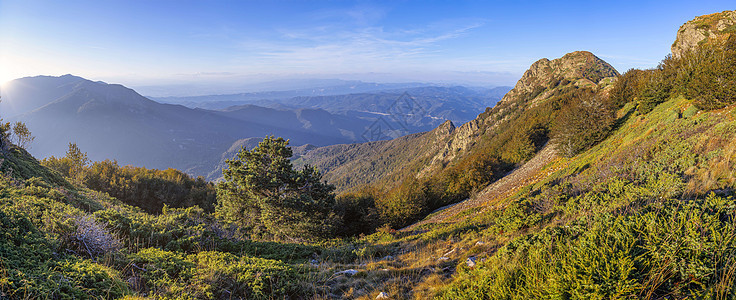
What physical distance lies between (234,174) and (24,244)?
11.5 m

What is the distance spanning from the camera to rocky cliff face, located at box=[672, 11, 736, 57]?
2581 centimetres

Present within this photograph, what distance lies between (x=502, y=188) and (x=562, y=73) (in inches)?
2384

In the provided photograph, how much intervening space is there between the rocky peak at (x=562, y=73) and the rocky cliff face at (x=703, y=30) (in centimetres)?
1744

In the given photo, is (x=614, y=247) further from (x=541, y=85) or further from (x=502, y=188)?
(x=541, y=85)

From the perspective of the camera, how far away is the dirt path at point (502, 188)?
1802 centimetres

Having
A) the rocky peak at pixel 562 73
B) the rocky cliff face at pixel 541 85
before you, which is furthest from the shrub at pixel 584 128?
the rocky peak at pixel 562 73

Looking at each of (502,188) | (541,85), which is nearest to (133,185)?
(502,188)

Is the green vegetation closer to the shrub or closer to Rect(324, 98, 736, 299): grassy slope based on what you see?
Rect(324, 98, 736, 299): grassy slope

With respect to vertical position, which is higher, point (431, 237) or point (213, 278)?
point (213, 278)

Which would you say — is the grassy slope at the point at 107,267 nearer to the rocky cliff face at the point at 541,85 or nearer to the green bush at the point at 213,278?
the green bush at the point at 213,278

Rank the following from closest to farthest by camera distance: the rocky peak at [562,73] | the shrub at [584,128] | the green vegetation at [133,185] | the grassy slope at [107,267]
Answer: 1. the grassy slope at [107,267]
2. the shrub at [584,128]
3. the green vegetation at [133,185]
4. the rocky peak at [562,73]

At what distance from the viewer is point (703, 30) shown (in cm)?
2788

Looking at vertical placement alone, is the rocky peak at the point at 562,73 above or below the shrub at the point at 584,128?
above

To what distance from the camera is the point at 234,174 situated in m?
15.2
